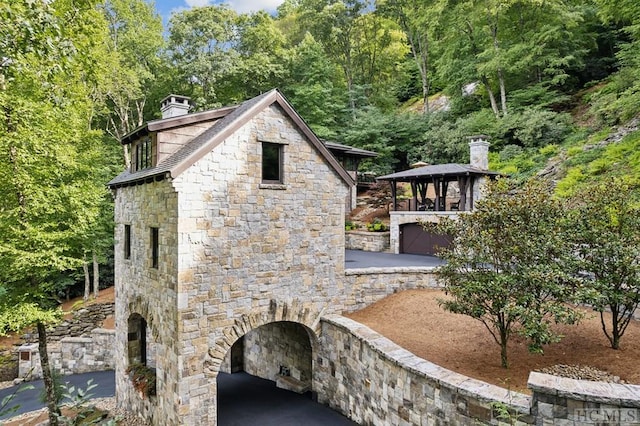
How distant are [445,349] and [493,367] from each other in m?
1.21

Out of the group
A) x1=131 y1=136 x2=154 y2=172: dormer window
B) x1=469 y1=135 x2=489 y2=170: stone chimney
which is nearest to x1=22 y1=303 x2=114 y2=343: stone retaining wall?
x1=131 y1=136 x2=154 y2=172: dormer window

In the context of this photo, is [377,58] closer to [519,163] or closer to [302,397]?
[519,163]

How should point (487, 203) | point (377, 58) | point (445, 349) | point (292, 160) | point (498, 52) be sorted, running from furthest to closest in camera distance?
point (377, 58), point (498, 52), point (292, 160), point (445, 349), point (487, 203)

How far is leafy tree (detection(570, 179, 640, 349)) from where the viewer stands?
281 inches

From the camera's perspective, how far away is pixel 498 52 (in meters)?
24.8

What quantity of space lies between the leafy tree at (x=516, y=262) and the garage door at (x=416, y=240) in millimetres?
10770

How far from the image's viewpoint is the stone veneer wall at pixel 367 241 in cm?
2042

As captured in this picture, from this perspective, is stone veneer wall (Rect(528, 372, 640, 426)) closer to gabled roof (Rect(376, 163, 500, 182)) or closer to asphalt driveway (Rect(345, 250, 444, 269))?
asphalt driveway (Rect(345, 250, 444, 269))

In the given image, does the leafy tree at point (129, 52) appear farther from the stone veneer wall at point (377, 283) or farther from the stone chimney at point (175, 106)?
the stone veneer wall at point (377, 283)

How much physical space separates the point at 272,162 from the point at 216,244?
2909 mm


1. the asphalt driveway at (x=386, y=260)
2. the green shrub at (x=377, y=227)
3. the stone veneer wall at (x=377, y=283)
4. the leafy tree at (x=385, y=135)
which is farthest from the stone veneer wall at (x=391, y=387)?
the leafy tree at (x=385, y=135)

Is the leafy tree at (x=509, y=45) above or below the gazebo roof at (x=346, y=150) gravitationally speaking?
above

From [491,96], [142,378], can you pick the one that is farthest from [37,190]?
[491,96]

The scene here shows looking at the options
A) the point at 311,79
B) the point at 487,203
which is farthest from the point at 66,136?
the point at 311,79
